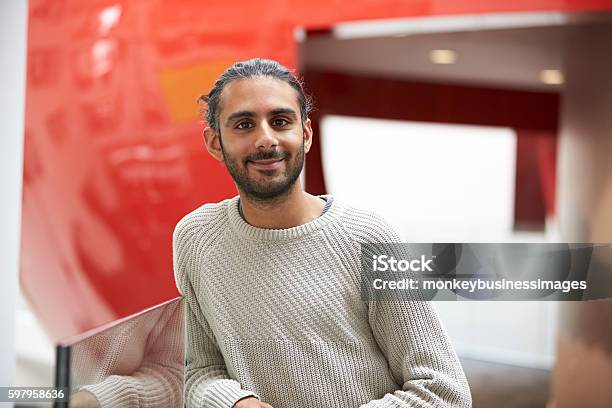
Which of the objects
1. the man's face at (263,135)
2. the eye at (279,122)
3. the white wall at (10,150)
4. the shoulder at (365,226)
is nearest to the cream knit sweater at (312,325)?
the shoulder at (365,226)

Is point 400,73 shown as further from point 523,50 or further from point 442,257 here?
point 442,257

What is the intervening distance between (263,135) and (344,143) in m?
0.44

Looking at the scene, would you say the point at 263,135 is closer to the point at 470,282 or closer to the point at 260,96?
the point at 260,96

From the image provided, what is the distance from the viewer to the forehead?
6.01 ft

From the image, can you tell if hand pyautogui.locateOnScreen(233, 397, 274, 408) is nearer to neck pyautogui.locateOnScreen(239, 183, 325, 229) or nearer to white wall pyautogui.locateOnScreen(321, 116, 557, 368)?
neck pyautogui.locateOnScreen(239, 183, 325, 229)

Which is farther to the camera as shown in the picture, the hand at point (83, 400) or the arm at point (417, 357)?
the arm at point (417, 357)

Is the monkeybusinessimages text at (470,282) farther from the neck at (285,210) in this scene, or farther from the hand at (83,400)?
the hand at (83,400)

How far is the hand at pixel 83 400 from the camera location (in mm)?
1379

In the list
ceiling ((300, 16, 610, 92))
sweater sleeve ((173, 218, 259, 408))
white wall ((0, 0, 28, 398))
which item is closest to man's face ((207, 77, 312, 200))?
sweater sleeve ((173, 218, 259, 408))

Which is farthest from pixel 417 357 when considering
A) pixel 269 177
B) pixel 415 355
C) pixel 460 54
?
pixel 460 54

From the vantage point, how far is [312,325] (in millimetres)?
1854

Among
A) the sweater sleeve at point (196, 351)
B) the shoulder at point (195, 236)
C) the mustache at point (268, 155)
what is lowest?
the sweater sleeve at point (196, 351)

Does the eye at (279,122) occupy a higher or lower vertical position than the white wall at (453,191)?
higher

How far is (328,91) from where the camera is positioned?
7.40 ft
